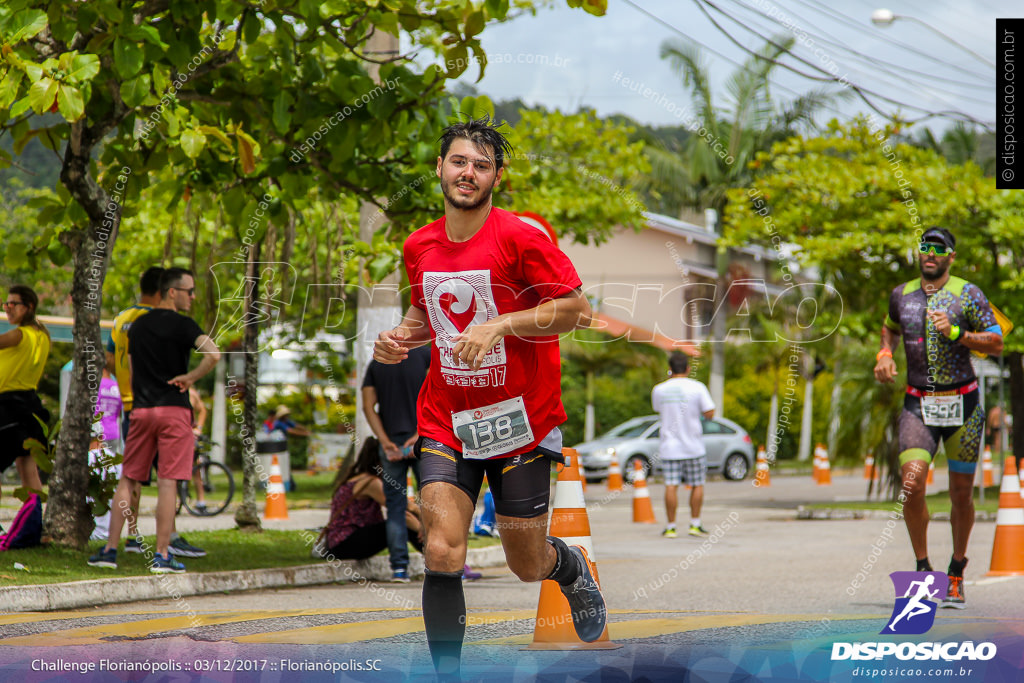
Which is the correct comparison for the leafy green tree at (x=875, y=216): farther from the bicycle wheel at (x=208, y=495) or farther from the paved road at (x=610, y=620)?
the bicycle wheel at (x=208, y=495)

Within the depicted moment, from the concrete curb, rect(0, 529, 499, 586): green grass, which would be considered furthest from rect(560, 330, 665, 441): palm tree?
the concrete curb

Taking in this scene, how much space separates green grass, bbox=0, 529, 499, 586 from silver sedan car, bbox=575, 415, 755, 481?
14.7m

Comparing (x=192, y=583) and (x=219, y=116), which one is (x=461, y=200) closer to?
(x=192, y=583)

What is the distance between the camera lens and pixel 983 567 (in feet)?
27.8

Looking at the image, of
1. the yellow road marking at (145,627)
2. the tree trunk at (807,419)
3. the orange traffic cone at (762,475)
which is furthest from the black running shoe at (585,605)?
the tree trunk at (807,419)

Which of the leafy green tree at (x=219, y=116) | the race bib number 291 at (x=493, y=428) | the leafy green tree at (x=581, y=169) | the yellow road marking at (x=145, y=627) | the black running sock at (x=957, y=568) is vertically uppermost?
the leafy green tree at (x=581, y=169)

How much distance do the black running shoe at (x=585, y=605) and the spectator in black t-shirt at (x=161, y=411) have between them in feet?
11.5

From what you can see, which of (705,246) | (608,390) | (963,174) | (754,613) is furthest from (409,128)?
(705,246)

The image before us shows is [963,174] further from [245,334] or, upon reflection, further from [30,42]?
[30,42]

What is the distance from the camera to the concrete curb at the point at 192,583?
6.09 meters

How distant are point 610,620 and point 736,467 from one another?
22024mm

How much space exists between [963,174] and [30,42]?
13819mm

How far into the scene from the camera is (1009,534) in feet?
25.6

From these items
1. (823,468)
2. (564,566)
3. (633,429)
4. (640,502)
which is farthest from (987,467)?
(564,566)
